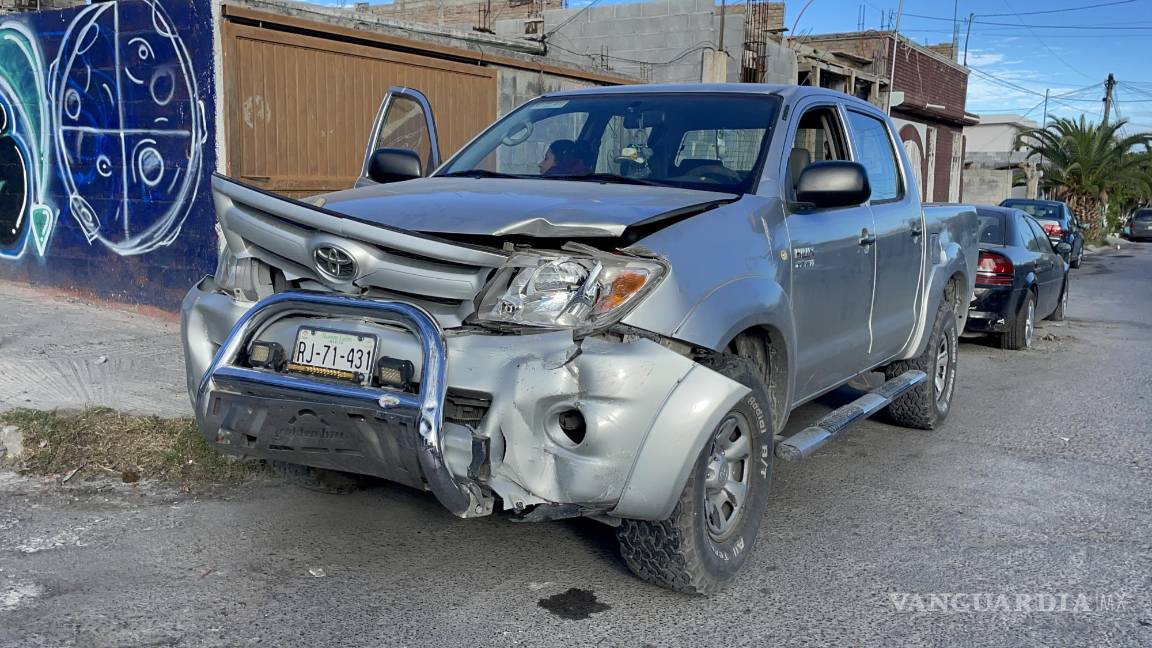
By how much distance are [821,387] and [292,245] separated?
104 inches

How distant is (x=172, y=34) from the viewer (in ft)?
29.4

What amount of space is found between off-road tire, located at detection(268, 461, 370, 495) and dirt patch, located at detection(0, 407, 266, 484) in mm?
362

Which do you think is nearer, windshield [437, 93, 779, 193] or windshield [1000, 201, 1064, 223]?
windshield [437, 93, 779, 193]

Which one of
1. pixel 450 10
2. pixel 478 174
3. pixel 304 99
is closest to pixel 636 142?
pixel 478 174

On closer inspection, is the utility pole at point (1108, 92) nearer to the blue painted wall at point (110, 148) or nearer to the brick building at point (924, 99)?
the brick building at point (924, 99)

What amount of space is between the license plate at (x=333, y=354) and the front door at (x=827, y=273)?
1.91 meters

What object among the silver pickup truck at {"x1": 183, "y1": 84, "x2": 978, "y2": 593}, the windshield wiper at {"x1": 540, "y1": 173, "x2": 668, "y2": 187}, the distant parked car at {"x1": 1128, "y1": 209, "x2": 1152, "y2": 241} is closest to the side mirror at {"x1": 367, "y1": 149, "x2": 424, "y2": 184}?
the silver pickup truck at {"x1": 183, "y1": 84, "x2": 978, "y2": 593}

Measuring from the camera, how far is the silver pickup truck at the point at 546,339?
3.43 m

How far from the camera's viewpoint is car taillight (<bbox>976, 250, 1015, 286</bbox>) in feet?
34.0

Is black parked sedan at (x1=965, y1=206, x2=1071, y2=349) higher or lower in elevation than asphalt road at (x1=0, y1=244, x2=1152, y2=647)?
higher

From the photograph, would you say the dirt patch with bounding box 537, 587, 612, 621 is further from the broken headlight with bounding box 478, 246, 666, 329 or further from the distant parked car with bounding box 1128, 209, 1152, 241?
the distant parked car with bounding box 1128, 209, 1152, 241

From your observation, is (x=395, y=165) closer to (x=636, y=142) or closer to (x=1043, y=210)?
(x=636, y=142)

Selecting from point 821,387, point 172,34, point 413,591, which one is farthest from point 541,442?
point 172,34

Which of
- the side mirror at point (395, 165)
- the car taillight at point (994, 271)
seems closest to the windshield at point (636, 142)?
the side mirror at point (395, 165)
